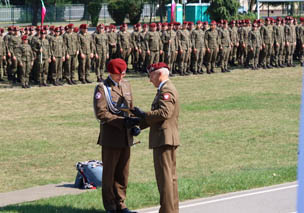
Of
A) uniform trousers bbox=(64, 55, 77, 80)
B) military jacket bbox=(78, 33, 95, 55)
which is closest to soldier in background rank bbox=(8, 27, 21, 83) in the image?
uniform trousers bbox=(64, 55, 77, 80)

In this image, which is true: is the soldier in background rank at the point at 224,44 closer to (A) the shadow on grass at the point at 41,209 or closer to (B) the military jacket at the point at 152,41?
(B) the military jacket at the point at 152,41

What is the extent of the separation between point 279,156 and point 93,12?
45397 mm

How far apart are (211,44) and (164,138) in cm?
1741

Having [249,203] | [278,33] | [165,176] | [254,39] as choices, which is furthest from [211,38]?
[165,176]

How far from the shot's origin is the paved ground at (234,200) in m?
7.78

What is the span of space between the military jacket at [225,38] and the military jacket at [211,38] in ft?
0.70

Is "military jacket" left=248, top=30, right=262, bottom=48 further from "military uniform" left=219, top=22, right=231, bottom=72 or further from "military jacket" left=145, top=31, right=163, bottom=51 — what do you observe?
"military jacket" left=145, top=31, right=163, bottom=51

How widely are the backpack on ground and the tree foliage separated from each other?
24.4 meters

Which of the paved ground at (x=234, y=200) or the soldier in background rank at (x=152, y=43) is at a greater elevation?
the soldier in background rank at (x=152, y=43)

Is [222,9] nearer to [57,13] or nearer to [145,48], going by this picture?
[145,48]

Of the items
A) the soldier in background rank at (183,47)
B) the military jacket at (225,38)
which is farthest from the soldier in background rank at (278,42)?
the soldier in background rank at (183,47)

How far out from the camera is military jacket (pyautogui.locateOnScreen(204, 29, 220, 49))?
2406cm

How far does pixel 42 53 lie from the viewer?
20031 mm

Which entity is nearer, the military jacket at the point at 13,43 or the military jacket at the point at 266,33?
the military jacket at the point at 13,43
